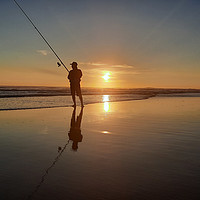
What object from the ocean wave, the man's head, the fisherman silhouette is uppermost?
the man's head

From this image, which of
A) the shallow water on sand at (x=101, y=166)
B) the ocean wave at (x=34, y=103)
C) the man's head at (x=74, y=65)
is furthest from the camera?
the man's head at (x=74, y=65)

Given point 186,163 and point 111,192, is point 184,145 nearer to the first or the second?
point 186,163

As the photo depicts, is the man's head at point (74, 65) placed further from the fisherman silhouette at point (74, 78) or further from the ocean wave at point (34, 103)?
the ocean wave at point (34, 103)

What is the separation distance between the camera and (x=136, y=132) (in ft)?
21.1

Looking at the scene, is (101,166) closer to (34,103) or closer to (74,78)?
(74,78)

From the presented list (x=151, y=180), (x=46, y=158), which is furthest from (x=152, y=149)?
(x=46, y=158)

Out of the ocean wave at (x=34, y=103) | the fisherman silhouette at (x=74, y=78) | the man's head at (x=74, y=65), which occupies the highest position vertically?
the man's head at (x=74, y=65)

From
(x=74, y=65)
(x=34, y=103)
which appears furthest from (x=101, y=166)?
(x=34, y=103)

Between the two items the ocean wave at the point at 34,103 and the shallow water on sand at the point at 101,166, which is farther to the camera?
the ocean wave at the point at 34,103

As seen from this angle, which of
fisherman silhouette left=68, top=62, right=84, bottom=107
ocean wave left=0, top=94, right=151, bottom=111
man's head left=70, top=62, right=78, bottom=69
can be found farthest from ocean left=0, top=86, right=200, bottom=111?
man's head left=70, top=62, right=78, bottom=69

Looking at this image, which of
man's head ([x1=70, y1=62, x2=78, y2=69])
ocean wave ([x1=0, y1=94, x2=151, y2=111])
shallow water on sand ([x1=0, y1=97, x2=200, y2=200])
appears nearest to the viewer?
shallow water on sand ([x1=0, y1=97, x2=200, y2=200])

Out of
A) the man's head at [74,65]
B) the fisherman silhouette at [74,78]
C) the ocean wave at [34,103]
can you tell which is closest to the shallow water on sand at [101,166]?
the ocean wave at [34,103]

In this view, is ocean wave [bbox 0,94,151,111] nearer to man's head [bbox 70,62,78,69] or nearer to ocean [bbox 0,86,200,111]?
ocean [bbox 0,86,200,111]

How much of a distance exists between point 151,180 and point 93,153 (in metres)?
1.52
